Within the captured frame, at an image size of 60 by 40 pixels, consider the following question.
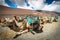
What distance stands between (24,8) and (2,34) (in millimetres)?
527

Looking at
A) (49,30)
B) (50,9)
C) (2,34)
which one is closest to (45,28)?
(49,30)

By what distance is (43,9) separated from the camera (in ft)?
6.31

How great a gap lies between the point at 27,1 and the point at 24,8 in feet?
0.40

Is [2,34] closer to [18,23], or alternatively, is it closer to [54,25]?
[18,23]

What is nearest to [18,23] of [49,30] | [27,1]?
[27,1]

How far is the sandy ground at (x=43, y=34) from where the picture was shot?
187 centimetres

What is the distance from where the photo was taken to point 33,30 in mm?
1896

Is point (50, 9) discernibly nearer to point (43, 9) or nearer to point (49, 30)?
point (43, 9)

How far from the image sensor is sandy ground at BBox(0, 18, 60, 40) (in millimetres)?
1865

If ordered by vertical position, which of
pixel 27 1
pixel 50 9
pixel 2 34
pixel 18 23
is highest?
pixel 27 1

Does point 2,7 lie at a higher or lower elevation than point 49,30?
higher

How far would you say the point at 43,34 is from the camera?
1895mm

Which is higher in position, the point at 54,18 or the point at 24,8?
the point at 24,8

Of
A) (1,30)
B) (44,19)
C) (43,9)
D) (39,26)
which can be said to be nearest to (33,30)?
(39,26)
